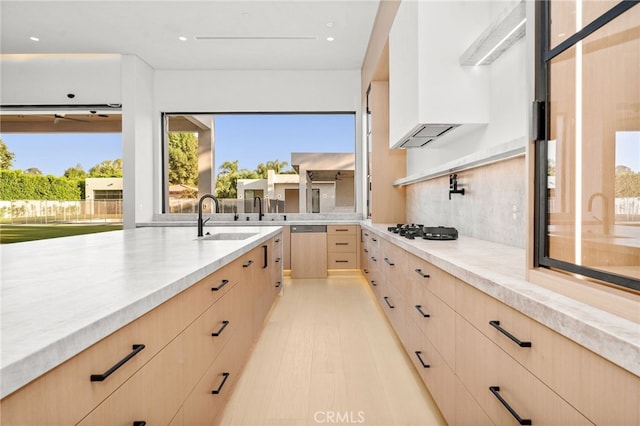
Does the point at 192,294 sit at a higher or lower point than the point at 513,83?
lower

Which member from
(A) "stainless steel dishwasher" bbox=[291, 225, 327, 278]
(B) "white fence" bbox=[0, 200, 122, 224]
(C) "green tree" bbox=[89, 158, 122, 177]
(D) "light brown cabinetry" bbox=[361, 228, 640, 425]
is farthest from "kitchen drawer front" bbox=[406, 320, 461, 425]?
(B) "white fence" bbox=[0, 200, 122, 224]

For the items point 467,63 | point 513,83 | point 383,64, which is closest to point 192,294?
point 513,83

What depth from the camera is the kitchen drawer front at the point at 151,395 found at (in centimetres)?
70

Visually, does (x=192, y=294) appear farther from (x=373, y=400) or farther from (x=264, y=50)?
(x=264, y=50)

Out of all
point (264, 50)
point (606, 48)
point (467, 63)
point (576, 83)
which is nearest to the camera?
point (606, 48)

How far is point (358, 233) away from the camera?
5027mm

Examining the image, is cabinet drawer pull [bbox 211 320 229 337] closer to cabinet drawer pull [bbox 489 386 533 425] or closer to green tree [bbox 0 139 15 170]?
cabinet drawer pull [bbox 489 386 533 425]

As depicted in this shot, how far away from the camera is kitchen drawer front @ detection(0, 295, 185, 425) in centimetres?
50

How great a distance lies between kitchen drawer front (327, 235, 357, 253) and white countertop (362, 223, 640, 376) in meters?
3.49

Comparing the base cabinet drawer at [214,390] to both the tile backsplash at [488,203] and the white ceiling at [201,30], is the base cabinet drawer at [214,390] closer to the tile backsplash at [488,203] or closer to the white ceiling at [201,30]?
the tile backsplash at [488,203]

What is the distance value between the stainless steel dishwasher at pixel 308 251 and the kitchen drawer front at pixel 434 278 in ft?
9.62

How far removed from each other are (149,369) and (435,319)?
4.06ft

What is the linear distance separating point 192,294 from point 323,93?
497 cm

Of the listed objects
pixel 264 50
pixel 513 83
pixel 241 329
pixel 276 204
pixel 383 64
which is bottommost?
pixel 241 329
